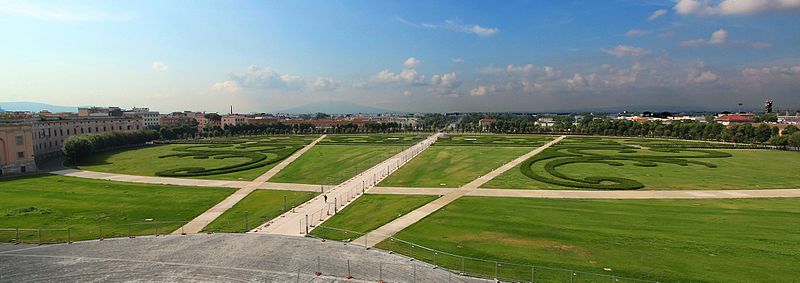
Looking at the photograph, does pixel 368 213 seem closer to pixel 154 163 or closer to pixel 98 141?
pixel 154 163

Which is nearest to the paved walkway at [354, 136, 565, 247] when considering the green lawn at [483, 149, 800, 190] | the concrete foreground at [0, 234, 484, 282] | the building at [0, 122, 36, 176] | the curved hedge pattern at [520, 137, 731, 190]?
the green lawn at [483, 149, 800, 190]

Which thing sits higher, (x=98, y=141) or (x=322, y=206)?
(x=98, y=141)

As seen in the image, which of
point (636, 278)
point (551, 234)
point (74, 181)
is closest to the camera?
point (636, 278)

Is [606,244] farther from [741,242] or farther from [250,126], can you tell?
[250,126]

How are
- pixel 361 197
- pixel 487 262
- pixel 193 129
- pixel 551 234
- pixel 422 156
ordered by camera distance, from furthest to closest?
pixel 193 129
pixel 422 156
pixel 361 197
pixel 551 234
pixel 487 262

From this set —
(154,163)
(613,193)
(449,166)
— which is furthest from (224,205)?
(613,193)

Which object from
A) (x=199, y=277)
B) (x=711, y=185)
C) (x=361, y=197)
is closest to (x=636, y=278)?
(x=199, y=277)
